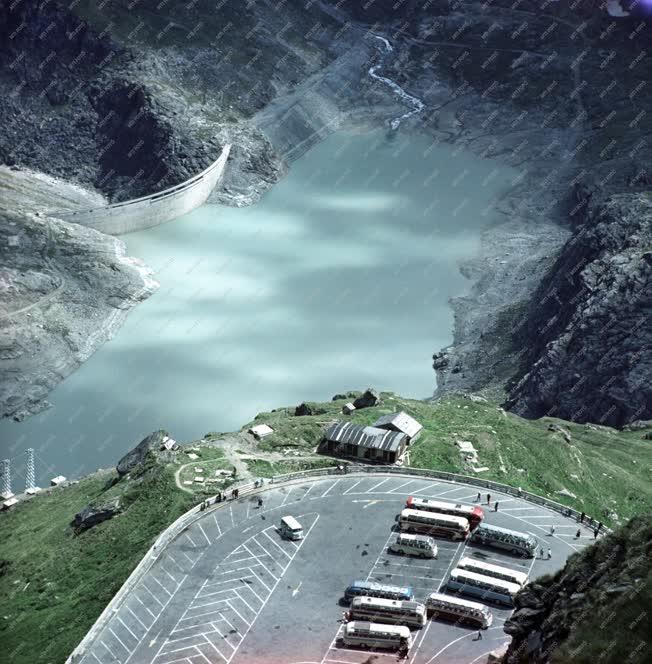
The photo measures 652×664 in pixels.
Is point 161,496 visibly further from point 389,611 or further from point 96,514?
point 389,611

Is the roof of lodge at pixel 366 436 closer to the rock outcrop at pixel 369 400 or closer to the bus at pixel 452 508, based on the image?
the bus at pixel 452 508

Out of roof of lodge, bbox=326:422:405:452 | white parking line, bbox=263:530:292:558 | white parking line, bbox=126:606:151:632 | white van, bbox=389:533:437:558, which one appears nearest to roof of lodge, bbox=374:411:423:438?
roof of lodge, bbox=326:422:405:452

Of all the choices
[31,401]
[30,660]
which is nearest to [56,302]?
[31,401]

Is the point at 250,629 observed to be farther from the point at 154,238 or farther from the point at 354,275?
the point at 154,238

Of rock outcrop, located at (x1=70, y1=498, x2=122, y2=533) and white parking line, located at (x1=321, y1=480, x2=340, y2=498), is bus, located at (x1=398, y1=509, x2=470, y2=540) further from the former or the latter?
rock outcrop, located at (x1=70, y1=498, x2=122, y2=533)

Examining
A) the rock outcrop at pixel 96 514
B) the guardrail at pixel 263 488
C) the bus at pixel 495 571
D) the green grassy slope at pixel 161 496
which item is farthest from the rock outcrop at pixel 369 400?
the bus at pixel 495 571

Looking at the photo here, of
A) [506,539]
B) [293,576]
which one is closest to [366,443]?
[506,539]
